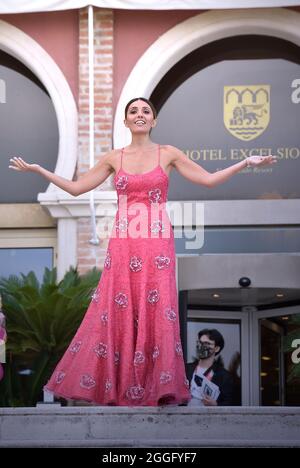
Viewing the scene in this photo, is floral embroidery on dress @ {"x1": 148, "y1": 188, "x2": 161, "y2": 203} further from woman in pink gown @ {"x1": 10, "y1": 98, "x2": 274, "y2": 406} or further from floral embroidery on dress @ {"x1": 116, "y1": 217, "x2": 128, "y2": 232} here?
floral embroidery on dress @ {"x1": 116, "y1": 217, "x2": 128, "y2": 232}

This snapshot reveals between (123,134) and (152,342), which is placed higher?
(123,134)

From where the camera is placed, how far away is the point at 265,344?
10.5 meters

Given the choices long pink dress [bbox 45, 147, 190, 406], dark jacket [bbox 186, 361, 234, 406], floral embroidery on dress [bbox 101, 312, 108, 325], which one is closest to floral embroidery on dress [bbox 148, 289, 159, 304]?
long pink dress [bbox 45, 147, 190, 406]

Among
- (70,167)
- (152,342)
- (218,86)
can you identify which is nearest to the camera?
(152,342)

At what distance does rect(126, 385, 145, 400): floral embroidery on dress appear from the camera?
18.5ft

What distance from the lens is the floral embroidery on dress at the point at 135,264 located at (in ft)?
19.2

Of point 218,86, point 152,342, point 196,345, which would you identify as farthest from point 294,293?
point 152,342

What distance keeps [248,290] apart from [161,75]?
224 cm

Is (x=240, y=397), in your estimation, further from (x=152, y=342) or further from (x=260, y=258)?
(x=152, y=342)

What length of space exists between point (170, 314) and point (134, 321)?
220mm

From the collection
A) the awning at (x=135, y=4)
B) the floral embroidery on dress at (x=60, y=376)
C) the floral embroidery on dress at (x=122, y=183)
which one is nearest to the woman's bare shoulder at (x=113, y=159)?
the floral embroidery on dress at (x=122, y=183)

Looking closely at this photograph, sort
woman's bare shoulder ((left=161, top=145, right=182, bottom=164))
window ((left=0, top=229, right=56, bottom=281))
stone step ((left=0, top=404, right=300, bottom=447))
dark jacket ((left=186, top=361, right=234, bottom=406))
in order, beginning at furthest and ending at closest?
window ((left=0, top=229, right=56, bottom=281))
dark jacket ((left=186, top=361, right=234, bottom=406))
woman's bare shoulder ((left=161, top=145, right=182, bottom=164))
stone step ((left=0, top=404, right=300, bottom=447))

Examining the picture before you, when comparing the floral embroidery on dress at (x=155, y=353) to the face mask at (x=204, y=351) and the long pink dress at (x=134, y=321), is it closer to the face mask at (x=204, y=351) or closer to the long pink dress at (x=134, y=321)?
the long pink dress at (x=134, y=321)

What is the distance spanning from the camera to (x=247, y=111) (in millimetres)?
10234
